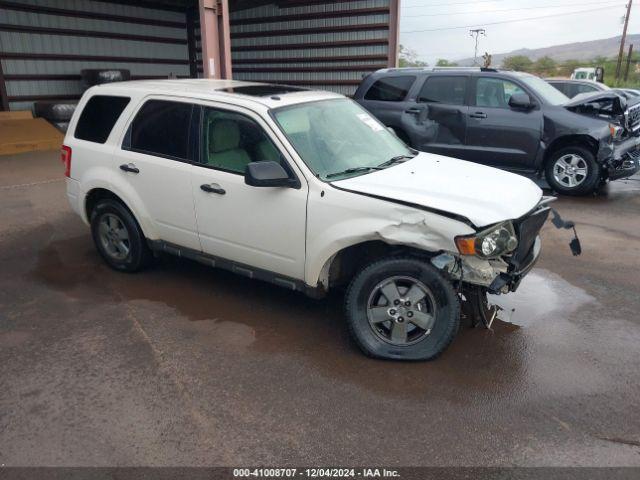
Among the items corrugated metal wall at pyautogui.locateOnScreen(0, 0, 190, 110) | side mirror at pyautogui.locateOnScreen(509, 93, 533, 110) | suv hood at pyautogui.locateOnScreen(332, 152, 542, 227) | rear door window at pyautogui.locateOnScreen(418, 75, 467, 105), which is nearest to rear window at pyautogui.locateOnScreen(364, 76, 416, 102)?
rear door window at pyautogui.locateOnScreen(418, 75, 467, 105)

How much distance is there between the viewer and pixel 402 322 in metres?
3.68

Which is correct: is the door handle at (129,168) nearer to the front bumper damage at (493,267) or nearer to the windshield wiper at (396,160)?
the windshield wiper at (396,160)

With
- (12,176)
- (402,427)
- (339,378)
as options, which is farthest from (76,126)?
(12,176)

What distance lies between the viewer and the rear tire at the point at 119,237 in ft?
16.4

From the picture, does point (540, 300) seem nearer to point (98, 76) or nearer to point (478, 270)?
point (478, 270)

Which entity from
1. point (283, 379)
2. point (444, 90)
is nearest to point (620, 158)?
point (444, 90)

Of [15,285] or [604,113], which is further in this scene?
[604,113]

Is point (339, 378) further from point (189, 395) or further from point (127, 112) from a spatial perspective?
point (127, 112)

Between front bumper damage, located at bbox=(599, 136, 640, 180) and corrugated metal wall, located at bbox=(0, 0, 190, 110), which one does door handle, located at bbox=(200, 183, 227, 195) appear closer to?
front bumper damage, located at bbox=(599, 136, 640, 180)

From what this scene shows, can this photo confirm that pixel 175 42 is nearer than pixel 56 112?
No

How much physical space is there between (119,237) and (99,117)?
44.9 inches

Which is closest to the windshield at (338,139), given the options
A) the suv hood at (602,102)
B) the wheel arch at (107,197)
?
the wheel arch at (107,197)

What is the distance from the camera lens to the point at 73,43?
575 inches

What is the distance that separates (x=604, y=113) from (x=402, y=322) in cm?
657
